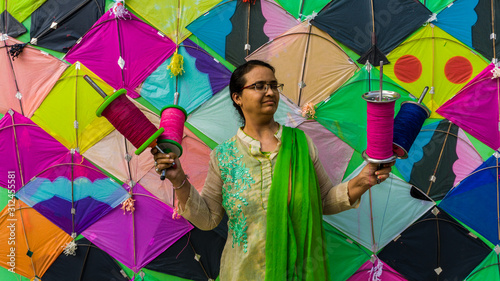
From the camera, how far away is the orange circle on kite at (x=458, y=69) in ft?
10.2

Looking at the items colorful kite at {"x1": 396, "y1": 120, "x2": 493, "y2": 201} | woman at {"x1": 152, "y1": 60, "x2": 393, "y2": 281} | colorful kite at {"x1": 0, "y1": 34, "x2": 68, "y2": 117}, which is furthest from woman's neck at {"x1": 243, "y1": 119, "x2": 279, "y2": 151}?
colorful kite at {"x1": 0, "y1": 34, "x2": 68, "y2": 117}

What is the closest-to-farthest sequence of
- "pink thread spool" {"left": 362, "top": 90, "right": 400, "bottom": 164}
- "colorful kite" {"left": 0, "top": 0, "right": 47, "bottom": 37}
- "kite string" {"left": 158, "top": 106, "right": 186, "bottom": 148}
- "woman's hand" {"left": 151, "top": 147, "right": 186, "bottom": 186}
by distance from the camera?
"pink thread spool" {"left": 362, "top": 90, "right": 400, "bottom": 164}
"woman's hand" {"left": 151, "top": 147, "right": 186, "bottom": 186}
"kite string" {"left": 158, "top": 106, "right": 186, "bottom": 148}
"colorful kite" {"left": 0, "top": 0, "right": 47, "bottom": 37}

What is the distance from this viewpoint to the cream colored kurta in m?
2.41

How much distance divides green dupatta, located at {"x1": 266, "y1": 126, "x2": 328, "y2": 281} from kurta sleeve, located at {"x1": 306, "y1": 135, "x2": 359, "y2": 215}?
0.35 ft

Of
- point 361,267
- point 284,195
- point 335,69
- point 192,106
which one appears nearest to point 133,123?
point 284,195

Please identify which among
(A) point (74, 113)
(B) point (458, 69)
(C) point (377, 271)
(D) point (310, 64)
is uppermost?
(D) point (310, 64)

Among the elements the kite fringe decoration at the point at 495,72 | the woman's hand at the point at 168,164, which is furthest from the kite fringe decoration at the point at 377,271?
the woman's hand at the point at 168,164

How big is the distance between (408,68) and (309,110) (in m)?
0.79

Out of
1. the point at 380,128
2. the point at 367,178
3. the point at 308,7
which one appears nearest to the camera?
the point at 380,128

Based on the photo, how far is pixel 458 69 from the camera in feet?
10.2

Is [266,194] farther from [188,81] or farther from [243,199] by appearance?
[188,81]

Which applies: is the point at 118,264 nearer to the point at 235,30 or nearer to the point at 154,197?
the point at 154,197

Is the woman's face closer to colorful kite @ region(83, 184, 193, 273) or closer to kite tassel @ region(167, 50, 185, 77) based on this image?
kite tassel @ region(167, 50, 185, 77)

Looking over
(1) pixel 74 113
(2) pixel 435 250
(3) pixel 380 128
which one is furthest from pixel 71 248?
(2) pixel 435 250
